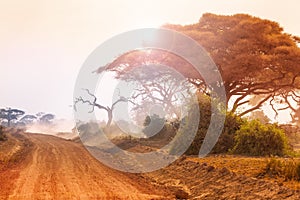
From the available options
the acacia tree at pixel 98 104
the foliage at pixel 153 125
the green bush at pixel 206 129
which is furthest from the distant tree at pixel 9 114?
the green bush at pixel 206 129

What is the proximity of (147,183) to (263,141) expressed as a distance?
797 centimetres

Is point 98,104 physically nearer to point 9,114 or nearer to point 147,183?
point 147,183

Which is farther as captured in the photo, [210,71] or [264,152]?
[210,71]

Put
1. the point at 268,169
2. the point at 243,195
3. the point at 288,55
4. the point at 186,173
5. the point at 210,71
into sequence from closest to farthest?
the point at 243,195
the point at 268,169
the point at 186,173
the point at 288,55
the point at 210,71

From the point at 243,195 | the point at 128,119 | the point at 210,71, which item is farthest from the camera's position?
the point at 128,119

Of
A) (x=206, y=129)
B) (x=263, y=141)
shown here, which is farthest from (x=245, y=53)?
(x=263, y=141)

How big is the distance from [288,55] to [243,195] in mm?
21577

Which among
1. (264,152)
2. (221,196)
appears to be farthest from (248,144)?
(221,196)

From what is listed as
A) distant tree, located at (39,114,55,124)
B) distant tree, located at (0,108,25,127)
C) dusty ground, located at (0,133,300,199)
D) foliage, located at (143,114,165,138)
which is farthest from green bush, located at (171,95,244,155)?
distant tree, located at (39,114,55,124)

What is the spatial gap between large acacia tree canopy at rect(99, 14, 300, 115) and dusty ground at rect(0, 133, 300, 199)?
1321 cm

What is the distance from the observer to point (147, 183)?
1606 centimetres

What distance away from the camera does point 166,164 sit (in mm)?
21047

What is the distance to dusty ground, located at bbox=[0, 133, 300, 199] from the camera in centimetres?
1234

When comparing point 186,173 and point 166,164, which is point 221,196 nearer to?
point 186,173
